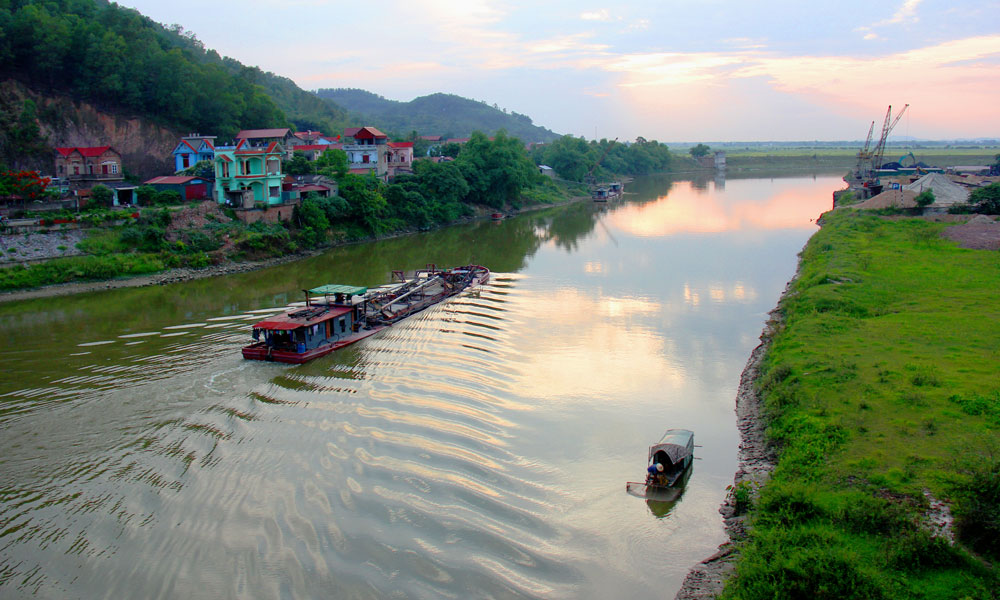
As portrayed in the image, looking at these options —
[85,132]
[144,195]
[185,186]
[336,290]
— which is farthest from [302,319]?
[85,132]

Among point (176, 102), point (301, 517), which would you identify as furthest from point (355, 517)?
point (176, 102)

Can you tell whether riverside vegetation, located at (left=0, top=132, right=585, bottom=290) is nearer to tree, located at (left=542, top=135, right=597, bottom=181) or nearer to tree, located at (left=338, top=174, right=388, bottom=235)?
tree, located at (left=338, top=174, right=388, bottom=235)

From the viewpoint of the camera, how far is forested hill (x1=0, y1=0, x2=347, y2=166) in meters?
37.8

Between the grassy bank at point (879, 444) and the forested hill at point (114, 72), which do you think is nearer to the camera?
the grassy bank at point (879, 444)

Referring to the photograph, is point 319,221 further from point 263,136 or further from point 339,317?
point 339,317

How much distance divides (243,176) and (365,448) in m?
25.2

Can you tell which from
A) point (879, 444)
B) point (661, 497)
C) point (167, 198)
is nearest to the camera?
point (879, 444)

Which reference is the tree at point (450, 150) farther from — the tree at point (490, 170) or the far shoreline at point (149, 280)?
the far shoreline at point (149, 280)

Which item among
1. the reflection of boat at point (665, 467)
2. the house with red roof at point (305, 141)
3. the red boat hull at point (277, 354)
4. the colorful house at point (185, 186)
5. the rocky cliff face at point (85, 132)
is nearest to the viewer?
the reflection of boat at point (665, 467)

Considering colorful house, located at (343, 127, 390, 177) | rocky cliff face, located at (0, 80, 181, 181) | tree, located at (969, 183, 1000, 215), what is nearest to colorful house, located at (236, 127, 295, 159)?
colorful house, located at (343, 127, 390, 177)

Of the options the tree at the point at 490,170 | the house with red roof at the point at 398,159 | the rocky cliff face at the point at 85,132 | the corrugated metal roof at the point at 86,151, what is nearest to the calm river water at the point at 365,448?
the corrugated metal roof at the point at 86,151

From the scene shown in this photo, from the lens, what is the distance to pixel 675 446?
1155 cm

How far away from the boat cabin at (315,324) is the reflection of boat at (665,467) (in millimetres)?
9593

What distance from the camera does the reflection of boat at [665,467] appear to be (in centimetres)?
1125
